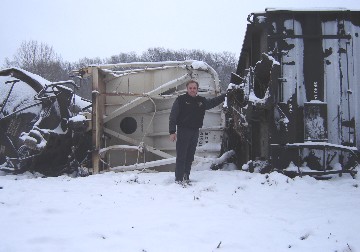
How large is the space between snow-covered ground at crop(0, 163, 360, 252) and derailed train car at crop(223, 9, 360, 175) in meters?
0.57

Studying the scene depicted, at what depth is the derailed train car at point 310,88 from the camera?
18.1ft

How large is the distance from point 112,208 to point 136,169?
13.9 ft

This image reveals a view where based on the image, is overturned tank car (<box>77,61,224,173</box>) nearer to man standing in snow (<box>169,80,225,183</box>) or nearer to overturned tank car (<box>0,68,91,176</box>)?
overturned tank car (<box>0,68,91,176</box>)

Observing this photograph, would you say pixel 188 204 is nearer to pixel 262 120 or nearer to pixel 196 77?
pixel 262 120

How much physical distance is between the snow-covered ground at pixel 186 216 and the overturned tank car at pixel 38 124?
2263 millimetres

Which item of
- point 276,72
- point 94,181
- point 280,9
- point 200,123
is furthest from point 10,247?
point 280,9

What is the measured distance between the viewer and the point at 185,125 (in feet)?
19.0

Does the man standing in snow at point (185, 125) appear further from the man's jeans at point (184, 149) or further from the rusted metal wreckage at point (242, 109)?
the rusted metal wreckage at point (242, 109)

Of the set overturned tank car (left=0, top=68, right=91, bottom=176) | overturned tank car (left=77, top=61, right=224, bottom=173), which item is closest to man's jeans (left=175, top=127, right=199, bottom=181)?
overturned tank car (left=77, top=61, right=224, bottom=173)

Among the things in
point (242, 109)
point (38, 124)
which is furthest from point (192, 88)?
point (38, 124)

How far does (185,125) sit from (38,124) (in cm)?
375

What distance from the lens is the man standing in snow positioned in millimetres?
5715

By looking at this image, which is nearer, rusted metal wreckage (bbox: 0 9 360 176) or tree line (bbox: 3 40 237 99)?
rusted metal wreckage (bbox: 0 9 360 176)

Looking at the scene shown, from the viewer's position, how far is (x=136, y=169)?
314 inches
